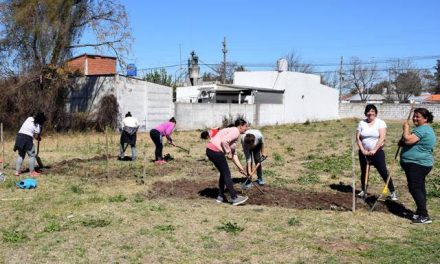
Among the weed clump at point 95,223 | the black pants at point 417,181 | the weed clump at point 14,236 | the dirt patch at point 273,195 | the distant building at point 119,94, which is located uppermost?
the distant building at point 119,94

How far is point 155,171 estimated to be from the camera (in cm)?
1202

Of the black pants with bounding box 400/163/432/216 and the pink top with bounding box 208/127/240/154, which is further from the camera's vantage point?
the pink top with bounding box 208/127/240/154

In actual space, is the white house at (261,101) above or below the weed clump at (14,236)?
above

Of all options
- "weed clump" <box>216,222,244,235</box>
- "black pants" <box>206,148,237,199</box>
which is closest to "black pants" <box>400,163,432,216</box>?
"weed clump" <box>216,222,244,235</box>

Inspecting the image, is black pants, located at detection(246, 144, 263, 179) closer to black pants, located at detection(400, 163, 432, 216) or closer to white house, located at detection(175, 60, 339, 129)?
black pants, located at detection(400, 163, 432, 216)

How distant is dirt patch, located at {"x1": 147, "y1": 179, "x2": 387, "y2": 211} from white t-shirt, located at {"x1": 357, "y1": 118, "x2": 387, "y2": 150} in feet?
3.36

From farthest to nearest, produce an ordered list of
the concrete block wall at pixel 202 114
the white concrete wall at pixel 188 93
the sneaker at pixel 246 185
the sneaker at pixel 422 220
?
1. the white concrete wall at pixel 188 93
2. the concrete block wall at pixel 202 114
3. the sneaker at pixel 246 185
4. the sneaker at pixel 422 220

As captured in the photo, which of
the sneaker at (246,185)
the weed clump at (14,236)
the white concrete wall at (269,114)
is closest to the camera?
the weed clump at (14,236)

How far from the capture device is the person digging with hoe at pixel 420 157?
7.01 metres

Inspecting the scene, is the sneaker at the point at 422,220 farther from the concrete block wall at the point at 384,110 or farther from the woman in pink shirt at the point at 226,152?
the concrete block wall at the point at 384,110

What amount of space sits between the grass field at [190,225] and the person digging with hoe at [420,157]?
332mm

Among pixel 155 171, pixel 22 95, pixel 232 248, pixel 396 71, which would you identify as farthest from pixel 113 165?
pixel 396 71

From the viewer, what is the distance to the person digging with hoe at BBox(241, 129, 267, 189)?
366 inches

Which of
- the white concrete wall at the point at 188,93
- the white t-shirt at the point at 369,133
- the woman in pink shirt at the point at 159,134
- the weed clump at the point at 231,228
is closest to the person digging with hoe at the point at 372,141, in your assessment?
the white t-shirt at the point at 369,133
